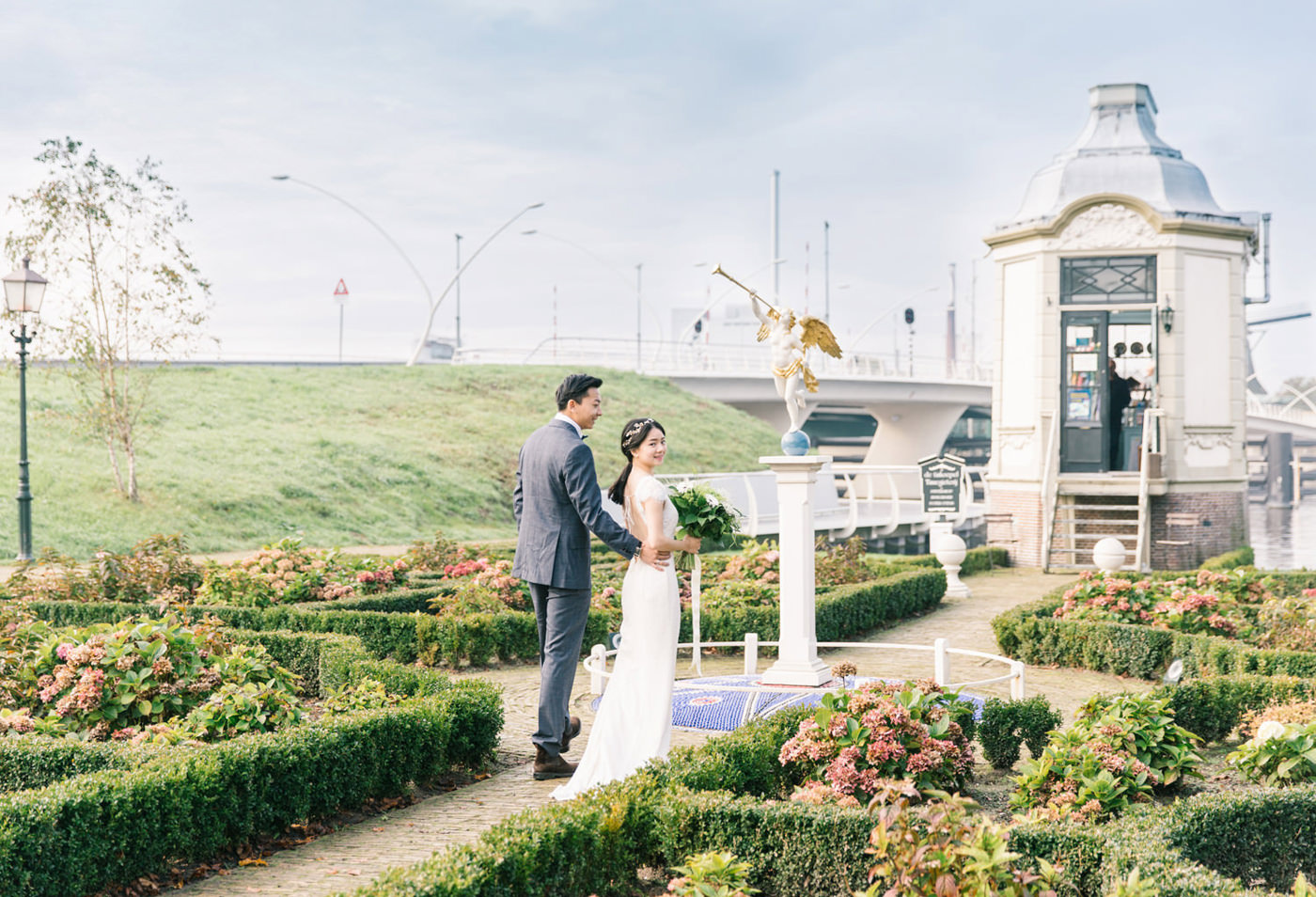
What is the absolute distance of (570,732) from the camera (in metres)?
7.10

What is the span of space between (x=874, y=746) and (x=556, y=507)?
212 cm

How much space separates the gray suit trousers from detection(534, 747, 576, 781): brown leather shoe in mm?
34

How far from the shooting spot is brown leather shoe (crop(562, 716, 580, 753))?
6829mm

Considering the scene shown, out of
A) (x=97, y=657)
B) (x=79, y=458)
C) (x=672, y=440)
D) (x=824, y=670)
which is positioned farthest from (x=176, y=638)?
(x=672, y=440)

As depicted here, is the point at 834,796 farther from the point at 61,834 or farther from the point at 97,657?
the point at 97,657

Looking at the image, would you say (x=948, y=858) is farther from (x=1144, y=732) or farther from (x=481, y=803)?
(x=481, y=803)

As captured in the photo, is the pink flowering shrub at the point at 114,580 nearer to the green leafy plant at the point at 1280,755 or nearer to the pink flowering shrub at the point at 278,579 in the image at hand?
the pink flowering shrub at the point at 278,579

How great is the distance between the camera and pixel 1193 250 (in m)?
19.1

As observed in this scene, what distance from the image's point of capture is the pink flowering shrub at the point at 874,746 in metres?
5.50

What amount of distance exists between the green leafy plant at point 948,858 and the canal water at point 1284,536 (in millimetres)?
17587

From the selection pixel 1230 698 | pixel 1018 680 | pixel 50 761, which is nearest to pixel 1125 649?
pixel 1018 680

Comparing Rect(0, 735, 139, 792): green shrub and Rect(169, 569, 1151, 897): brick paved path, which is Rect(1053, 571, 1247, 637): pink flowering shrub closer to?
Rect(169, 569, 1151, 897): brick paved path

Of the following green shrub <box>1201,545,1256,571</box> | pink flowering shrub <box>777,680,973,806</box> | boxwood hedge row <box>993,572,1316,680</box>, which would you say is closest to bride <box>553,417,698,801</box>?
pink flowering shrub <box>777,680,973,806</box>

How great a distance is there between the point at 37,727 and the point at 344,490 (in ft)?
77.2
